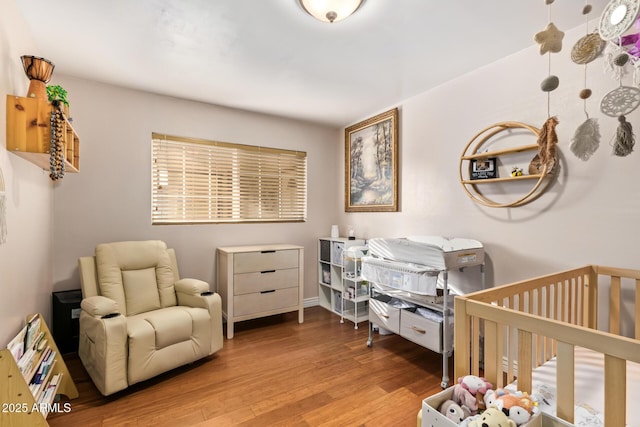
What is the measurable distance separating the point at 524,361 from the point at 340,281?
8.41 ft

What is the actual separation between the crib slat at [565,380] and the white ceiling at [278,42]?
1813mm

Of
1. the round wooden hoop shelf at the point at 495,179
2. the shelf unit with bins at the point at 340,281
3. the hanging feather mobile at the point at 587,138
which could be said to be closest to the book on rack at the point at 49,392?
the shelf unit with bins at the point at 340,281

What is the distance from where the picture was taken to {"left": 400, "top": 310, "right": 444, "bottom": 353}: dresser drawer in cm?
224

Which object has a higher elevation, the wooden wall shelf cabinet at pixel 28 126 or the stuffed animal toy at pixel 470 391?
the wooden wall shelf cabinet at pixel 28 126

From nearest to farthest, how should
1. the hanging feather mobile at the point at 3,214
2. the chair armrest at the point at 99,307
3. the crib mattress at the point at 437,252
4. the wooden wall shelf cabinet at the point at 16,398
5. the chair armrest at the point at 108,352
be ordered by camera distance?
the wooden wall shelf cabinet at the point at 16,398 → the hanging feather mobile at the point at 3,214 → the chair armrest at the point at 108,352 → the chair armrest at the point at 99,307 → the crib mattress at the point at 437,252

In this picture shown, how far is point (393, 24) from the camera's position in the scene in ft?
6.26

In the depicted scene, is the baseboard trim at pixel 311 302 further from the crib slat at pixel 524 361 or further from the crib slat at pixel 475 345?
the crib slat at pixel 524 361

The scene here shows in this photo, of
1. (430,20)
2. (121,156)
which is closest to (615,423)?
(430,20)

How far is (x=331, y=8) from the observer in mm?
1694

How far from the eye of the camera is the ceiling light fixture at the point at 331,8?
1662 mm

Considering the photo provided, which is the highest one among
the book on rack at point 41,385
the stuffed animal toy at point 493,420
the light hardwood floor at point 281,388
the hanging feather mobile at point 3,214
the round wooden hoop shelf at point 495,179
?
the round wooden hoop shelf at point 495,179

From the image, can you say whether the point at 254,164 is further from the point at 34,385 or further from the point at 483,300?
the point at 483,300

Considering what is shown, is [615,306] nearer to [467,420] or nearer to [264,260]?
[467,420]

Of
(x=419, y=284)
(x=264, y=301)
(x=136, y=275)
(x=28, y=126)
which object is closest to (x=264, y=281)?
(x=264, y=301)
